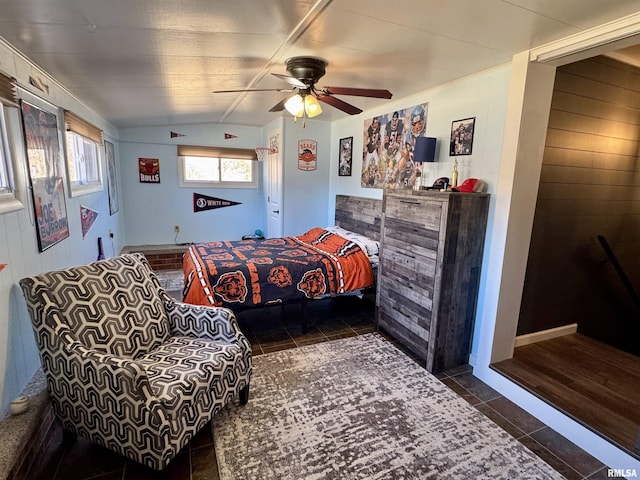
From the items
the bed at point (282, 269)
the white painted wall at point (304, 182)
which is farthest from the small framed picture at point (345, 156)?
the bed at point (282, 269)

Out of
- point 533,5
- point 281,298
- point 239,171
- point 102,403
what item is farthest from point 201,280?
point 239,171

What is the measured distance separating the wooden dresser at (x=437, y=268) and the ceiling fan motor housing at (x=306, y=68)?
1.14m

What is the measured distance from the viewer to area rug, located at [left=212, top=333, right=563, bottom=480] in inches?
66.3

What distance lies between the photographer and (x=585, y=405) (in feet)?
6.63

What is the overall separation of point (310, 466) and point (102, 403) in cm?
107

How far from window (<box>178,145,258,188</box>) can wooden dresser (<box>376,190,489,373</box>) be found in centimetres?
363

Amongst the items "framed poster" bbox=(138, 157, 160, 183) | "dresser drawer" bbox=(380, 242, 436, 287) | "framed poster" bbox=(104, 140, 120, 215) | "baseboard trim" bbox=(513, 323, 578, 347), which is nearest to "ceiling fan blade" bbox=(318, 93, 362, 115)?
"dresser drawer" bbox=(380, 242, 436, 287)

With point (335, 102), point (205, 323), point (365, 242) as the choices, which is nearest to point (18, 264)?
point (205, 323)

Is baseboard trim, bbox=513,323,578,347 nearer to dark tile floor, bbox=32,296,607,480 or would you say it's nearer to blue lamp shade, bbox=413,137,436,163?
dark tile floor, bbox=32,296,607,480

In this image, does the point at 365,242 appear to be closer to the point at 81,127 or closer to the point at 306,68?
the point at 306,68

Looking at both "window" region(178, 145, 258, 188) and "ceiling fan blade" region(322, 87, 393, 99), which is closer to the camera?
"ceiling fan blade" region(322, 87, 393, 99)

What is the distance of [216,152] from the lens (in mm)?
5539

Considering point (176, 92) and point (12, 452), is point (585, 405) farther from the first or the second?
point (176, 92)

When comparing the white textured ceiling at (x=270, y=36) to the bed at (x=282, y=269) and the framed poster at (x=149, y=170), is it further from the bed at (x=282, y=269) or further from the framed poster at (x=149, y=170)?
the framed poster at (x=149, y=170)
